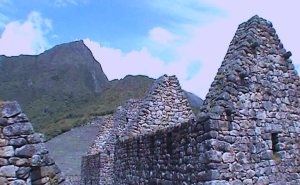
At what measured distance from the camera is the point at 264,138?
9.78 m

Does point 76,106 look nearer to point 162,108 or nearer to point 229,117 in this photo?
point 162,108

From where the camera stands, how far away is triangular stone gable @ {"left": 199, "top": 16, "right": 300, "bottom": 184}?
9148 millimetres

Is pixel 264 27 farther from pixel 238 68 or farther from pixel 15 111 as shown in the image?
pixel 15 111

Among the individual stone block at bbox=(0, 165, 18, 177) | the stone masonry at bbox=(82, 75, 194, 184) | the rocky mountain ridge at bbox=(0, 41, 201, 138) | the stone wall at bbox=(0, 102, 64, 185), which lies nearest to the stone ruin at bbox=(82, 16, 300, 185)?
the stone masonry at bbox=(82, 75, 194, 184)

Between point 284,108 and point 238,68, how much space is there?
1638 millimetres

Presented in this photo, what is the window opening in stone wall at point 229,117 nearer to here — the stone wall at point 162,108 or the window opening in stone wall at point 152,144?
the window opening in stone wall at point 152,144

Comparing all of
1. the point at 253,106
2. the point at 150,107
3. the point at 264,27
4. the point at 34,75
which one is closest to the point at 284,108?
the point at 253,106

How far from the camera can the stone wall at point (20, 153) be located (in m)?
6.40

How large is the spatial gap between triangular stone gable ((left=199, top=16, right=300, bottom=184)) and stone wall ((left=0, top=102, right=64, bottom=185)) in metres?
3.57

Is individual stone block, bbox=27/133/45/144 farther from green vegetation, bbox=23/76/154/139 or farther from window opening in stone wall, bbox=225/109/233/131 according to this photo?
green vegetation, bbox=23/76/154/139

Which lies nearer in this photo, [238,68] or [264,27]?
[238,68]

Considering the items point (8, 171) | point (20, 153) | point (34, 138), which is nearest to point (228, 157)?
point (34, 138)

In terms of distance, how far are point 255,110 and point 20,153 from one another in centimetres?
534

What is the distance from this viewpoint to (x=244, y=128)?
9453 mm
